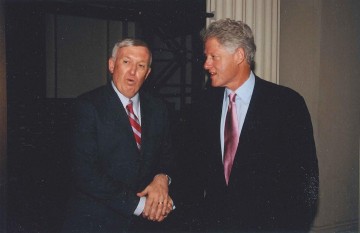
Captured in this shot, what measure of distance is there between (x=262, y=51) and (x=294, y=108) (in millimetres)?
1023

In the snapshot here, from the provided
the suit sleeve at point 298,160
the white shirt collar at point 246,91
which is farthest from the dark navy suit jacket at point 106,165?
the suit sleeve at point 298,160

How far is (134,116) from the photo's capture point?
6.14 ft

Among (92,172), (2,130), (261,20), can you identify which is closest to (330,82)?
(261,20)

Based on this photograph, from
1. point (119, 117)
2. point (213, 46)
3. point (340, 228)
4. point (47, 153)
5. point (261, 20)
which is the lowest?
point (340, 228)

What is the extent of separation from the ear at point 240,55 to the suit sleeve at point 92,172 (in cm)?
79

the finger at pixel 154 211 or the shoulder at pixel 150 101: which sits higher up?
the shoulder at pixel 150 101

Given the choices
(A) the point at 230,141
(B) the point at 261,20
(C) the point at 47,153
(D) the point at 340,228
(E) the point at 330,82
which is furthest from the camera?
(C) the point at 47,153

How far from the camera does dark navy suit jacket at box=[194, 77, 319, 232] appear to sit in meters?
1.84

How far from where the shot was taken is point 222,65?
6.37ft

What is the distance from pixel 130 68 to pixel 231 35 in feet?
1.85

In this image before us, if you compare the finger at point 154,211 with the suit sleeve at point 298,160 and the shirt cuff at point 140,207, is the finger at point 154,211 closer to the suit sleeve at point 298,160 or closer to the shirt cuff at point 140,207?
the shirt cuff at point 140,207

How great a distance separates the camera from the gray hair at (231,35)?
194 cm

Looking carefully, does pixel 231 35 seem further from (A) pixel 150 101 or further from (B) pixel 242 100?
(A) pixel 150 101

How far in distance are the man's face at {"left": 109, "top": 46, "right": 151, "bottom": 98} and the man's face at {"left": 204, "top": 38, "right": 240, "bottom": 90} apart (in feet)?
1.17
